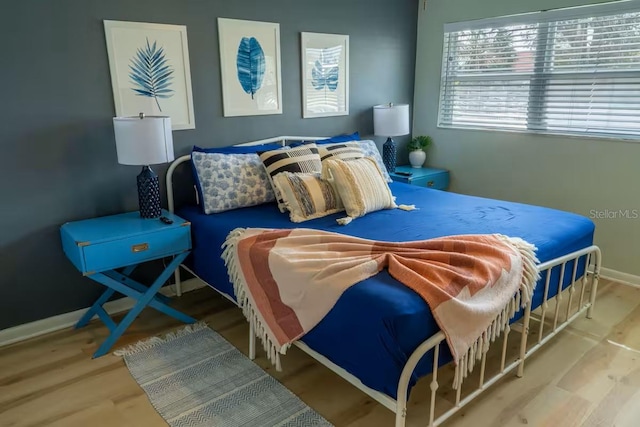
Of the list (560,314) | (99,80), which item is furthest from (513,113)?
(99,80)

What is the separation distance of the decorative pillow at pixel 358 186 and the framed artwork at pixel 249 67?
32.6 inches

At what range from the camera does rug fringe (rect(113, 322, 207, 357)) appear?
2463 millimetres

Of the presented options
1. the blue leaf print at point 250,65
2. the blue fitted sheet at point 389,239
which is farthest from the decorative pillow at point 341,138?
the blue leaf print at point 250,65

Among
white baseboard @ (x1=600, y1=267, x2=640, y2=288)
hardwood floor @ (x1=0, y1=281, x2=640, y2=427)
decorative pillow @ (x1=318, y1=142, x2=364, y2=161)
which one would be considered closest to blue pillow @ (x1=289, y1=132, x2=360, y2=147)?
decorative pillow @ (x1=318, y1=142, x2=364, y2=161)

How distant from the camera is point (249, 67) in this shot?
3166mm

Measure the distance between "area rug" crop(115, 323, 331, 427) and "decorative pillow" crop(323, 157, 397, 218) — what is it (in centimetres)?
103

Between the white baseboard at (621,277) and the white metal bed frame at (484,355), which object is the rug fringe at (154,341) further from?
the white baseboard at (621,277)

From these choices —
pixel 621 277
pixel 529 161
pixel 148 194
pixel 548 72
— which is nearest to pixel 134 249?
pixel 148 194

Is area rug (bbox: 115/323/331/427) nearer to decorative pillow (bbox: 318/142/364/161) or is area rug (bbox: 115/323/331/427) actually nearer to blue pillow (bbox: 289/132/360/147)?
decorative pillow (bbox: 318/142/364/161)

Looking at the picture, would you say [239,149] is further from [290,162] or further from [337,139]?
[337,139]

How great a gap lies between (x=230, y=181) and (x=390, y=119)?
158cm

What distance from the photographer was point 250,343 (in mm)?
2369

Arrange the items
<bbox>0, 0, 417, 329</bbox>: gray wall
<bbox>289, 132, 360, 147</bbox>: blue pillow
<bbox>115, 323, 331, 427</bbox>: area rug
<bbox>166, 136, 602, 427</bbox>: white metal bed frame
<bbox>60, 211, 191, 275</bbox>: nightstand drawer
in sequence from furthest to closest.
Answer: <bbox>289, 132, 360, 147</bbox>: blue pillow, <bbox>0, 0, 417, 329</bbox>: gray wall, <bbox>60, 211, 191, 275</bbox>: nightstand drawer, <bbox>115, 323, 331, 427</bbox>: area rug, <bbox>166, 136, 602, 427</bbox>: white metal bed frame

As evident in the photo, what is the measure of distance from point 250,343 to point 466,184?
2.57m
